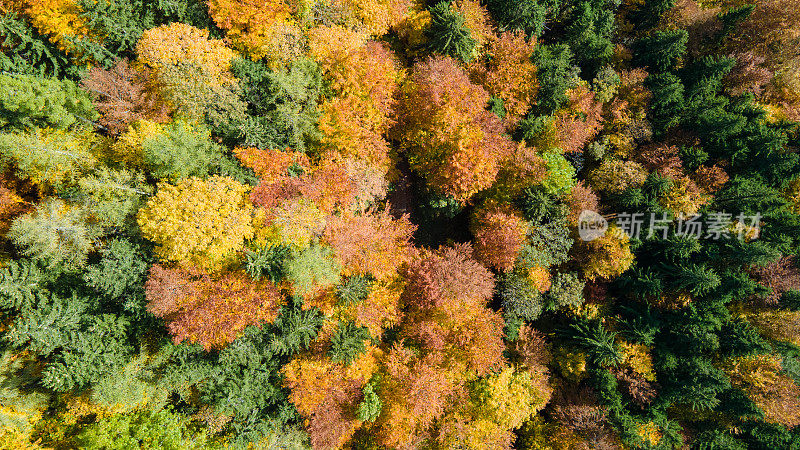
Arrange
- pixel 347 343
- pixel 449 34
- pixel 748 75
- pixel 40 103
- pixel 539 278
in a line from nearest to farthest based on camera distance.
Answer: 1. pixel 40 103
2. pixel 347 343
3. pixel 449 34
4. pixel 539 278
5. pixel 748 75

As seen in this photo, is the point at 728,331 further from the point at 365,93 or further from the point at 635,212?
the point at 365,93

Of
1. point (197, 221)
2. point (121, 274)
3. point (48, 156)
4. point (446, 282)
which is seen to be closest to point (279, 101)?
point (197, 221)

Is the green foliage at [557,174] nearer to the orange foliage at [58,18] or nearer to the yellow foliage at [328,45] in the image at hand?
the yellow foliage at [328,45]

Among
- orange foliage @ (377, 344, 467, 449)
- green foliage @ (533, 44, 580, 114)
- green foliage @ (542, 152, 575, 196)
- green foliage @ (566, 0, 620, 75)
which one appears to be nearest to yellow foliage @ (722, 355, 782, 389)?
green foliage @ (542, 152, 575, 196)

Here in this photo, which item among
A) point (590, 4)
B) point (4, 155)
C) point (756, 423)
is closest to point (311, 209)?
point (4, 155)

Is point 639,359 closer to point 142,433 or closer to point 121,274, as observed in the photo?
point 142,433
